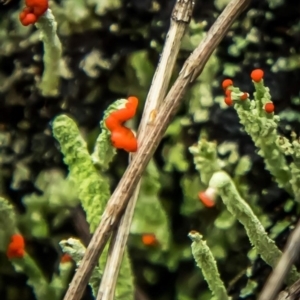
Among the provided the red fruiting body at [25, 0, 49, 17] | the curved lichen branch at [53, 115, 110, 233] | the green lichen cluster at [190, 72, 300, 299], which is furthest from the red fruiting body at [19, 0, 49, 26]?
the green lichen cluster at [190, 72, 300, 299]

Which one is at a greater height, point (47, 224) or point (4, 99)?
point (4, 99)

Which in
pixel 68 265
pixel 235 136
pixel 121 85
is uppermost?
pixel 121 85

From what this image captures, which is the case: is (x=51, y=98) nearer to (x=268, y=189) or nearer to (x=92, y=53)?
(x=92, y=53)

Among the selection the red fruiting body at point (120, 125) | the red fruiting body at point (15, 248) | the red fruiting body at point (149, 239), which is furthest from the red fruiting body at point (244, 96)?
the red fruiting body at point (15, 248)

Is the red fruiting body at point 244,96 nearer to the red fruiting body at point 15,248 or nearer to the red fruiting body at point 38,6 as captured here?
the red fruiting body at point 38,6

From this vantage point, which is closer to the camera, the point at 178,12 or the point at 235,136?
the point at 178,12

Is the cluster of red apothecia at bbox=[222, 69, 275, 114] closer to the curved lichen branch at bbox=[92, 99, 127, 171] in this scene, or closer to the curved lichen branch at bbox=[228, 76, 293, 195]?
the curved lichen branch at bbox=[228, 76, 293, 195]

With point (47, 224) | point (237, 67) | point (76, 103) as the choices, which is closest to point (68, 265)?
point (47, 224)
